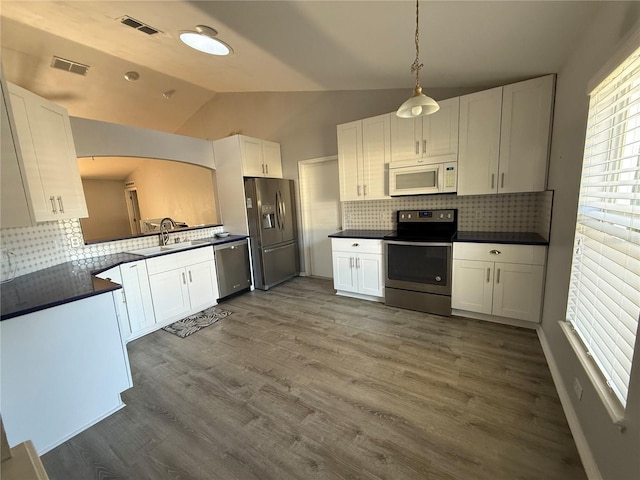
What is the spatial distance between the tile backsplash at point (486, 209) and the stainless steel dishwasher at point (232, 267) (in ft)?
6.78

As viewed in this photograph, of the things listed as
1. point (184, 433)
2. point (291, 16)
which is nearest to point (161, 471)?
point (184, 433)

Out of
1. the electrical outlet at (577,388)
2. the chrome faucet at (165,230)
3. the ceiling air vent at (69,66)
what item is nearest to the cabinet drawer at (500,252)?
the electrical outlet at (577,388)

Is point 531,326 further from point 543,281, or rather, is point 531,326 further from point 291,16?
point 291,16

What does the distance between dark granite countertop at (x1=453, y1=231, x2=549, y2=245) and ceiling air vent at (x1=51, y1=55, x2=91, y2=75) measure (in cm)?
504

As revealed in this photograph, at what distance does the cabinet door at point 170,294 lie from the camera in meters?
3.06

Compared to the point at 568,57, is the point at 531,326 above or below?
below

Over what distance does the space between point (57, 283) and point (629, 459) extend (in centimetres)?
337

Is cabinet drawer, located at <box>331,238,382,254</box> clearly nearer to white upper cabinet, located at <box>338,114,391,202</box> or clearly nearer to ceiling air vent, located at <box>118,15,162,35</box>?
white upper cabinet, located at <box>338,114,391,202</box>

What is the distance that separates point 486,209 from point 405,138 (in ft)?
4.23

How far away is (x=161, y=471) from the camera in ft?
4.80

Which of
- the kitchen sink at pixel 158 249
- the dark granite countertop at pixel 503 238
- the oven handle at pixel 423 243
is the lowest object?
the oven handle at pixel 423 243

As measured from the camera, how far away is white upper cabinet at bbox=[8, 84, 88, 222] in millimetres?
A: 2080

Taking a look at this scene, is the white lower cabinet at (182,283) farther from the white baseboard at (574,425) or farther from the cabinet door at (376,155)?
the white baseboard at (574,425)

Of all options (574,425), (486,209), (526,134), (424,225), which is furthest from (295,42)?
(574,425)
